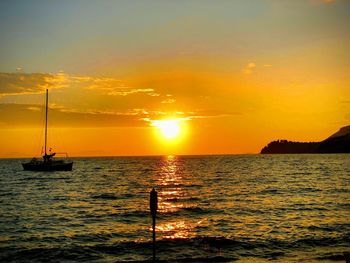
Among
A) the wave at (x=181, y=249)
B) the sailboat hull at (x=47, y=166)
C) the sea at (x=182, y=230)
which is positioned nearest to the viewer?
the wave at (x=181, y=249)

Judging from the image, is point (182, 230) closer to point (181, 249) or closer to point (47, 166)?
point (181, 249)

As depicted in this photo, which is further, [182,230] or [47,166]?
[47,166]

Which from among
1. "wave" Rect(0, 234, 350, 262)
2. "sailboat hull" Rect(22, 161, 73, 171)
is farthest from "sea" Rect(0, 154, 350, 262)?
"sailboat hull" Rect(22, 161, 73, 171)

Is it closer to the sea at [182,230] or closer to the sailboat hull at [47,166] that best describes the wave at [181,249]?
the sea at [182,230]

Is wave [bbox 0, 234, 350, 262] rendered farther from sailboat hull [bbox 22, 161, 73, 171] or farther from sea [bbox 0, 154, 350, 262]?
sailboat hull [bbox 22, 161, 73, 171]

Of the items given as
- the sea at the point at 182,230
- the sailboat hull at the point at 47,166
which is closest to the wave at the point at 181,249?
the sea at the point at 182,230

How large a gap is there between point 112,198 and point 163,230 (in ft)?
81.4

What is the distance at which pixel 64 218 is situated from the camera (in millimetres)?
38344

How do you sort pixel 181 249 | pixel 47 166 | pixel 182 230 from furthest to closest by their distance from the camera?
pixel 47 166, pixel 182 230, pixel 181 249

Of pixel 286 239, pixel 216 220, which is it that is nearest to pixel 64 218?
pixel 216 220

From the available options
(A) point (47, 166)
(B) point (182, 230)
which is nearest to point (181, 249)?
(B) point (182, 230)

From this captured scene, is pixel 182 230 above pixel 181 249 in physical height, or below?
above

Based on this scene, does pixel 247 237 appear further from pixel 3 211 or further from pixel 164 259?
pixel 3 211

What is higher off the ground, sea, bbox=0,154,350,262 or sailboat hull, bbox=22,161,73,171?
sailboat hull, bbox=22,161,73,171
